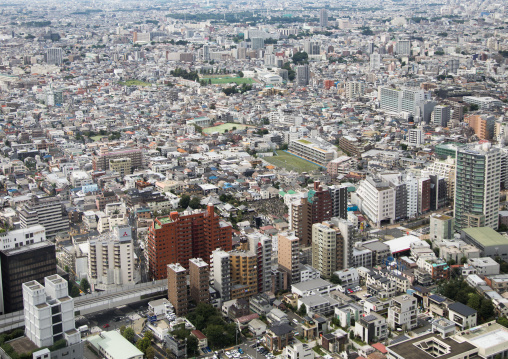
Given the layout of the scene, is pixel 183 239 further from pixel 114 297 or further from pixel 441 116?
pixel 441 116

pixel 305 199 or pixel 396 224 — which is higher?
pixel 305 199

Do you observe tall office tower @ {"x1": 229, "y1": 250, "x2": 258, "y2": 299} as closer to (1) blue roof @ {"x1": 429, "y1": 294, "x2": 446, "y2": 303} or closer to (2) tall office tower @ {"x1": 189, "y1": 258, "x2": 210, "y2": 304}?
(2) tall office tower @ {"x1": 189, "y1": 258, "x2": 210, "y2": 304}

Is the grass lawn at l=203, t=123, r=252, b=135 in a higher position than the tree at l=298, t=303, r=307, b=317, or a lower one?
higher

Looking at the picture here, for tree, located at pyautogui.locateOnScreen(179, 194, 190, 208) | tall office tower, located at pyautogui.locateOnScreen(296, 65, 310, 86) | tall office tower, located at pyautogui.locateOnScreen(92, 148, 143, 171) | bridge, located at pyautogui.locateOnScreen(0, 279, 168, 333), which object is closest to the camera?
bridge, located at pyautogui.locateOnScreen(0, 279, 168, 333)

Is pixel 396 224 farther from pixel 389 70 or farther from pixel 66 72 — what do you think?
pixel 66 72

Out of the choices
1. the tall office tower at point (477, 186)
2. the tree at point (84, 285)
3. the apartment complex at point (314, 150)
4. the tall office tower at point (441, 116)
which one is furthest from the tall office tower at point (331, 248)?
the tall office tower at point (441, 116)

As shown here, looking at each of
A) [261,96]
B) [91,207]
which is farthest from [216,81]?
[91,207]

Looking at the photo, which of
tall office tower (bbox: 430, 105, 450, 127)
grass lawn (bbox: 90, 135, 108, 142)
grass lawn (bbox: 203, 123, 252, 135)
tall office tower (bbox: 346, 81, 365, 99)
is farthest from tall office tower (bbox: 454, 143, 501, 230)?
tall office tower (bbox: 346, 81, 365, 99)
